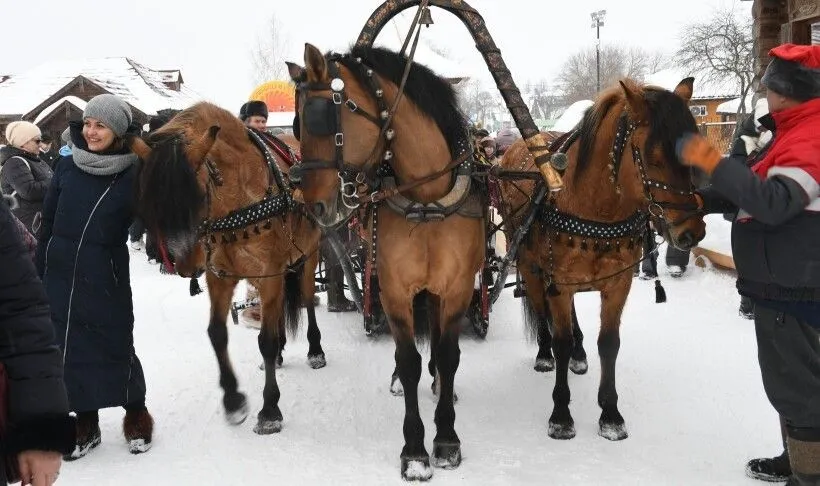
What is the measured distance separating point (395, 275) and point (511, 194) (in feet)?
4.85

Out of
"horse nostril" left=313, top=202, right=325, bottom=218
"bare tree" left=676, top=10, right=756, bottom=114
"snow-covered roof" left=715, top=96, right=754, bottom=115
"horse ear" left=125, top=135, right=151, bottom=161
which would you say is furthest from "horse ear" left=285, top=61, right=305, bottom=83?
"snow-covered roof" left=715, top=96, right=754, bottom=115

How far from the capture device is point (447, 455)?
3.35m

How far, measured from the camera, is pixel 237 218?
3.74 metres

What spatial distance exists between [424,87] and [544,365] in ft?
8.63

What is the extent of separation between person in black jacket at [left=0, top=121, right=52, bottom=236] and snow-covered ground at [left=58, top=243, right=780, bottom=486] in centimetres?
166

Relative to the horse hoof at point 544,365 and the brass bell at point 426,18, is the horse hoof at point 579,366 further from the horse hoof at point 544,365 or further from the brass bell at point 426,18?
the brass bell at point 426,18

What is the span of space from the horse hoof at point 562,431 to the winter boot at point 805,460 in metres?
1.32

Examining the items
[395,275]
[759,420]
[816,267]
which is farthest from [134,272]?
[816,267]

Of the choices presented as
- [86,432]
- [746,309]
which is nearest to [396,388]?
[86,432]

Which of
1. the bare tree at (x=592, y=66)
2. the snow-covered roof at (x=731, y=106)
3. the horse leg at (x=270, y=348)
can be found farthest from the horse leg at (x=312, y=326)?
the bare tree at (x=592, y=66)

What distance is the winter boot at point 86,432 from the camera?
351 centimetres

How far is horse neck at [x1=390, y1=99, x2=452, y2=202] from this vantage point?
121 inches

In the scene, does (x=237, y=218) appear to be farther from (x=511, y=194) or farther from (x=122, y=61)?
(x=122, y=61)

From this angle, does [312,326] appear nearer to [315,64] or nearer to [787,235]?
[315,64]
